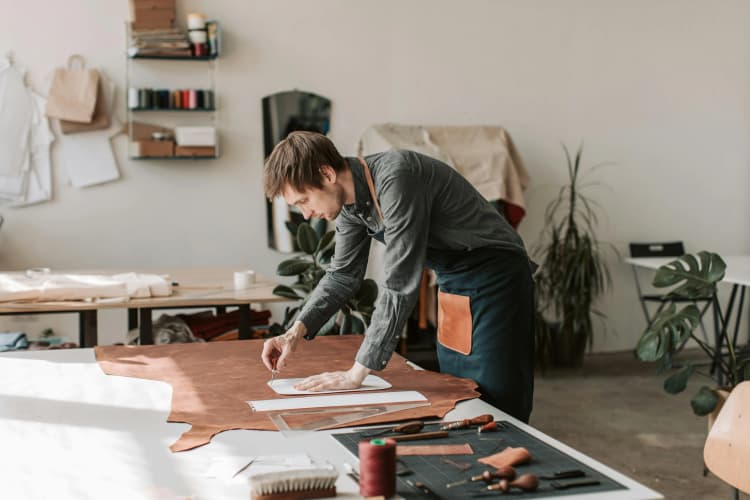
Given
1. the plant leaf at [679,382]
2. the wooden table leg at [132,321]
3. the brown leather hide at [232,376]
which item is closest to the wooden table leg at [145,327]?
the wooden table leg at [132,321]

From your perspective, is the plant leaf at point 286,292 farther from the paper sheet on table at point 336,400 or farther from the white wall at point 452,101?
the paper sheet on table at point 336,400

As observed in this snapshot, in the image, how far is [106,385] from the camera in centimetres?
Result: 233

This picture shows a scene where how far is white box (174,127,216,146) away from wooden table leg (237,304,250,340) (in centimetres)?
170

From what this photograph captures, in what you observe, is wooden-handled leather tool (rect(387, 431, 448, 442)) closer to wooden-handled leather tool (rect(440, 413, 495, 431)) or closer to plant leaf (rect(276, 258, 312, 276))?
wooden-handled leather tool (rect(440, 413, 495, 431))

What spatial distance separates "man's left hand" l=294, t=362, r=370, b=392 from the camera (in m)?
2.22

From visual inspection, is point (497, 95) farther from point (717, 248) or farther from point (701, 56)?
point (717, 248)

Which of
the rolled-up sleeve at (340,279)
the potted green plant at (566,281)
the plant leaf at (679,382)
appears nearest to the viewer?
the rolled-up sleeve at (340,279)

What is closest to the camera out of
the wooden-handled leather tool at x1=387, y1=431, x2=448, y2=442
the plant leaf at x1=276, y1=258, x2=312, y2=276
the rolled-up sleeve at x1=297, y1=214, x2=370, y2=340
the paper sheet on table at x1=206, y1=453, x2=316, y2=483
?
the paper sheet on table at x1=206, y1=453, x2=316, y2=483

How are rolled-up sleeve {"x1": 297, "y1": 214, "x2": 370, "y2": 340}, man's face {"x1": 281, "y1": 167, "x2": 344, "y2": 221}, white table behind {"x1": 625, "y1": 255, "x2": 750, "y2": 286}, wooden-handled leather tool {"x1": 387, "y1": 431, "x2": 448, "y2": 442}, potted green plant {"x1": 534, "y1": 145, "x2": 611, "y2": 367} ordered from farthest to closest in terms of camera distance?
potted green plant {"x1": 534, "y1": 145, "x2": 611, "y2": 367}
white table behind {"x1": 625, "y1": 255, "x2": 750, "y2": 286}
rolled-up sleeve {"x1": 297, "y1": 214, "x2": 370, "y2": 340}
man's face {"x1": 281, "y1": 167, "x2": 344, "y2": 221}
wooden-handled leather tool {"x1": 387, "y1": 431, "x2": 448, "y2": 442}

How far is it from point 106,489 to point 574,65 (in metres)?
5.39

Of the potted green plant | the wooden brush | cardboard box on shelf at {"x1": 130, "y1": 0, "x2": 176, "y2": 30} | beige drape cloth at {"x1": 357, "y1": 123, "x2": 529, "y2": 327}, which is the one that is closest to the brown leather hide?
the wooden brush

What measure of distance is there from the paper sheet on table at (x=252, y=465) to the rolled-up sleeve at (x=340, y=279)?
2.92ft

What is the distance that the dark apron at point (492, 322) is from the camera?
2383 mm

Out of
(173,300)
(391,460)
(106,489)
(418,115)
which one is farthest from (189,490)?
(418,115)
